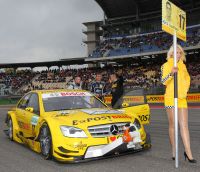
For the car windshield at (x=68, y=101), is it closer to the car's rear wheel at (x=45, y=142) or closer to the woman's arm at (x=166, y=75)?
the car's rear wheel at (x=45, y=142)

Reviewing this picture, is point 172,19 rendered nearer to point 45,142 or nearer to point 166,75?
point 166,75

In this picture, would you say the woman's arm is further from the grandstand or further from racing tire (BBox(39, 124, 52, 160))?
the grandstand

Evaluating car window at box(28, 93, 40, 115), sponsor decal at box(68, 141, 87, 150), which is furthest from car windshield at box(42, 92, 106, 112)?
sponsor decal at box(68, 141, 87, 150)

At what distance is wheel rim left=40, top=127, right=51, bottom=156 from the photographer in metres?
6.42

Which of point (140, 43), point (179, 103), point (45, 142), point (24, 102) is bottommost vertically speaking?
point (45, 142)

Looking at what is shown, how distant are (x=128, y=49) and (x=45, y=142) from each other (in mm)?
40238

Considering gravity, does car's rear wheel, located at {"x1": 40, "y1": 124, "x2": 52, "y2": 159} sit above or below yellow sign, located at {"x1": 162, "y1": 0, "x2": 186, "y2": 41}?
below

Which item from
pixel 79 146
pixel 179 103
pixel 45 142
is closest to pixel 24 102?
pixel 45 142

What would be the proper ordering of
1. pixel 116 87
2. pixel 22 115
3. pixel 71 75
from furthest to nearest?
pixel 71 75
pixel 116 87
pixel 22 115

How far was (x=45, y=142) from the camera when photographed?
258 inches

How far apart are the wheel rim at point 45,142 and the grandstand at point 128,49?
101ft

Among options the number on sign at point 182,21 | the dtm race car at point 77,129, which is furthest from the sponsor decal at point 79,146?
the number on sign at point 182,21

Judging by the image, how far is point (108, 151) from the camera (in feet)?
19.8

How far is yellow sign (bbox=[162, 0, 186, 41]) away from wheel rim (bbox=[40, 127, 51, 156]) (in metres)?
2.73
